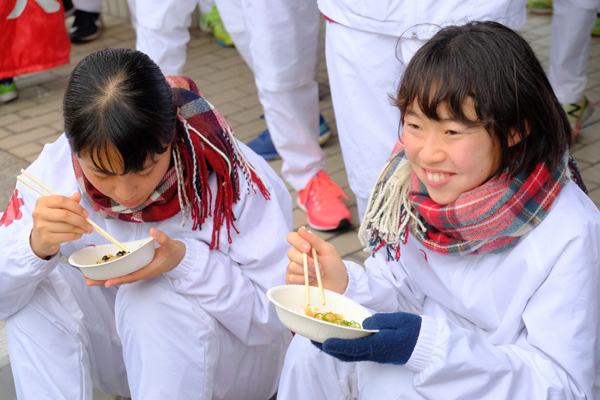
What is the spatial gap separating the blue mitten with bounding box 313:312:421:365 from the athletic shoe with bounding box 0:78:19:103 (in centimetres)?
350

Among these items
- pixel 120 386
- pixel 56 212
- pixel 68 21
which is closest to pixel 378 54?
pixel 56 212

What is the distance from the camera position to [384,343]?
124cm

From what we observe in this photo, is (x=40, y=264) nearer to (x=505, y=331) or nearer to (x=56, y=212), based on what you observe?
(x=56, y=212)

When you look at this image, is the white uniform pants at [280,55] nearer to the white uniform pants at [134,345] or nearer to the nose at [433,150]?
the white uniform pants at [134,345]

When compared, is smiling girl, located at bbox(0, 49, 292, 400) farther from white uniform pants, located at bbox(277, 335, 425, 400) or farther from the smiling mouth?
the smiling mouth

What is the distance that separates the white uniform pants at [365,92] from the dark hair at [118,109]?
745mm

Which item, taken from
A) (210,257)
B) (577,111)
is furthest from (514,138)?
(577,111)

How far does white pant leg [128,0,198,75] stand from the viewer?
2.77 m

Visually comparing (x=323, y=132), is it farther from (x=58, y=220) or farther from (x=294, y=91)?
(x=58, y=220)

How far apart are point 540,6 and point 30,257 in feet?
15.6

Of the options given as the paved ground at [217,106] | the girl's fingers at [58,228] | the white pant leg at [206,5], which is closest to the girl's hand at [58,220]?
the girl's fingers at [58,228]

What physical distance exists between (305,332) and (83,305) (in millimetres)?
761

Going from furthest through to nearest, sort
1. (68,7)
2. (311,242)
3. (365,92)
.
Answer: (68,7) → (365,92) → (311,242)

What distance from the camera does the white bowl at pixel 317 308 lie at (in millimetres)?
1202
